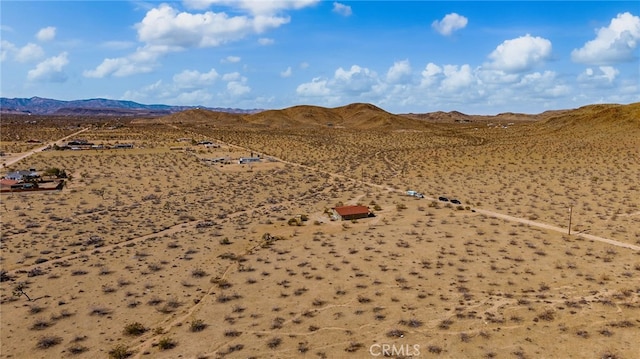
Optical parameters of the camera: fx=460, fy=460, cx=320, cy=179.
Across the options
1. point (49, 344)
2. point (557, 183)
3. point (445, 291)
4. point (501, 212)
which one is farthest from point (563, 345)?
point (557, 183)

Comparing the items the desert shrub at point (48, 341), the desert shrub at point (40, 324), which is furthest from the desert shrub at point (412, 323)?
the desert shrub at point (40, 324)

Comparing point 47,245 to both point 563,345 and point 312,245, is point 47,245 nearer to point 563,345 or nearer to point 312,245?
point 312,245

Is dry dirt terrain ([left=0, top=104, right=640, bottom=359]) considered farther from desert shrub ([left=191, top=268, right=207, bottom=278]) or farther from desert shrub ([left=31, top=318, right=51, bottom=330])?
desert shrub ([left=191, top=268, right=207, bottom=278])

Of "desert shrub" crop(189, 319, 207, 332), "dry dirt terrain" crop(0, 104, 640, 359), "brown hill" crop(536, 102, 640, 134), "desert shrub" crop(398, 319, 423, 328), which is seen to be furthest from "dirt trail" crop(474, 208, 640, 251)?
"brown hill" crop(536, 102, 640, 134)

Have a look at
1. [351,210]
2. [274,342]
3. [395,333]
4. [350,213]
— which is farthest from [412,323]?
[351,210]

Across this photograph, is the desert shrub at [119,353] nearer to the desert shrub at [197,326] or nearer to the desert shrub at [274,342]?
the desert shrub at [197,326]

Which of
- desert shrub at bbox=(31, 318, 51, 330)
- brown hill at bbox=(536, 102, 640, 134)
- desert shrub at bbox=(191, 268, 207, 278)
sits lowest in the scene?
desert shrub at bbox=(31, 318, 51, 330)

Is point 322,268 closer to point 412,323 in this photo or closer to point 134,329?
point 412,323
